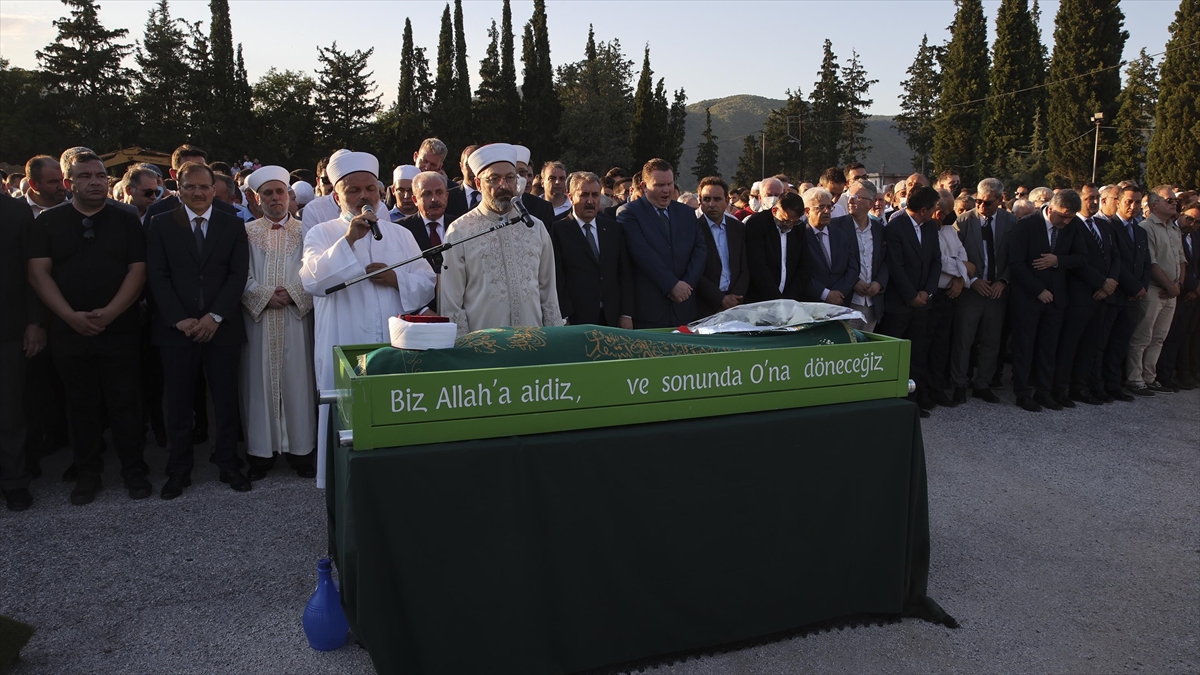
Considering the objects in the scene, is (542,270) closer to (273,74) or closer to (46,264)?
(46,264)

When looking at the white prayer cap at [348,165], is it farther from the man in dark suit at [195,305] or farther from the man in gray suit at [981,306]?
the man in gray suit at [981,306]

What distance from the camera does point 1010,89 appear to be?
40.0 m

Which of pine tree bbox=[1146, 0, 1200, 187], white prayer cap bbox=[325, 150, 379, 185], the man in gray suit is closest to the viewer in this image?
white prayer cap bbox=[325, 150, 379, 185]

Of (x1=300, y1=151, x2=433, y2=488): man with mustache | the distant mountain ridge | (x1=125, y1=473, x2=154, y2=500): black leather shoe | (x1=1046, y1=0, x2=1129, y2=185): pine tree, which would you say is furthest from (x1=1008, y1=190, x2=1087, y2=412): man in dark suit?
the distant mountain ridge

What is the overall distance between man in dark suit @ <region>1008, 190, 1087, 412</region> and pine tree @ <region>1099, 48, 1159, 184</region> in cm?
2839

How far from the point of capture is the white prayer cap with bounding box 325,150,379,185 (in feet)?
15.3

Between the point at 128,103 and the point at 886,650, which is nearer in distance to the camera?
the point at 886,650

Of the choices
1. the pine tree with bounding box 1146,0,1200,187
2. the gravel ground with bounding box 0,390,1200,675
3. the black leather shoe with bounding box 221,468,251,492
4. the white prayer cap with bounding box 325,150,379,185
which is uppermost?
the pine tree with bounding box 1146,0,1200,187

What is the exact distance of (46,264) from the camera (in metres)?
4.86

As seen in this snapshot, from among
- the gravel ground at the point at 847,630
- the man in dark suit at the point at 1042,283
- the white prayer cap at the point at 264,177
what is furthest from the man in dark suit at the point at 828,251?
the white prayer cap at the point at 264,177

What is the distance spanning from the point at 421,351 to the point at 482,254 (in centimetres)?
157

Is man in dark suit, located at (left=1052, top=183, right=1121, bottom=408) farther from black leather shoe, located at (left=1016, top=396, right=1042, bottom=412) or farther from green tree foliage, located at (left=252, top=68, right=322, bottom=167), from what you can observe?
green tree foliage, located at (left=252, top=68, right=322, bottom=167)

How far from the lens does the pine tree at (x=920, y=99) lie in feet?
199

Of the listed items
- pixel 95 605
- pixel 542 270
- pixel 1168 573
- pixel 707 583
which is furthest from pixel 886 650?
pixel 95 605
